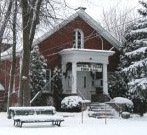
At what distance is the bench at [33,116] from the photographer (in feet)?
73.2

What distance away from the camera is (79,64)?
1458 inches

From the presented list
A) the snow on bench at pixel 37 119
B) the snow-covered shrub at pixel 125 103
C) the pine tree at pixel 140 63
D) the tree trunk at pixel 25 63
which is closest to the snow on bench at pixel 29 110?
the snow on bench at pixel 37 119

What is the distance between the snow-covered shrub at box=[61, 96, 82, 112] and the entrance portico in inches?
51.2

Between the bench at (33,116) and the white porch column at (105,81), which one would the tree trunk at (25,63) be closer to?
the bench at (33,116)

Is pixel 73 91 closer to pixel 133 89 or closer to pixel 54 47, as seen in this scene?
pixel 54 47

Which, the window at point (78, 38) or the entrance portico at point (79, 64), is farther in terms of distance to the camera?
the window at point (78, 38)

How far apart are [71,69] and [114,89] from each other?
3856mm

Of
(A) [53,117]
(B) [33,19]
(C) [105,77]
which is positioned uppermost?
(B) [33,19]

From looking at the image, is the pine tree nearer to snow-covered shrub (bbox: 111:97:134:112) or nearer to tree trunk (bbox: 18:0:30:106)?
snow-covered shrub (bbox: 111:97:134:112)

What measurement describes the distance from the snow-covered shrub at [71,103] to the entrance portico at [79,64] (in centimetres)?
130

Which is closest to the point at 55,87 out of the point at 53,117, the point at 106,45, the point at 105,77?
the point at 105,77

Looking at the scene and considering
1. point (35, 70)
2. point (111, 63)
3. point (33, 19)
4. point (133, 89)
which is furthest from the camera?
point (111, 63)

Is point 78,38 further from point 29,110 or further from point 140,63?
point 29,110

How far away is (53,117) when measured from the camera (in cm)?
2259
